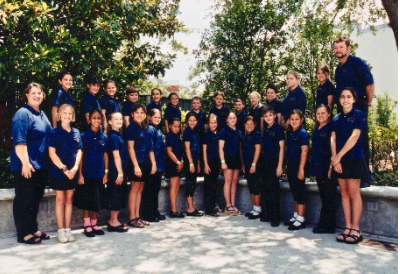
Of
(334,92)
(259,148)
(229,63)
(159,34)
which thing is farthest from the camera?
(229,63)

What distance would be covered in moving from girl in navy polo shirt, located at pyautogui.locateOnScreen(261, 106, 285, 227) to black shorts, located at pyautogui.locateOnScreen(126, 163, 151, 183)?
200cm

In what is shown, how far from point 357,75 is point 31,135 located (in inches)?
185

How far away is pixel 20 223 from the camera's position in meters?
4.92

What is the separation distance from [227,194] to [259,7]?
15.0ft

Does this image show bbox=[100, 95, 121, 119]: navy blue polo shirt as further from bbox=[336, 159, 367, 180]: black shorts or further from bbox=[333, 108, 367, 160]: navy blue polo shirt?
bbox=[336, 159, 367, 180]: black shorts

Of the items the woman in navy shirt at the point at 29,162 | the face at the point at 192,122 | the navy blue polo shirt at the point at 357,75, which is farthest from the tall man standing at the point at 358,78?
the woman in navy shirt at the point at 29,162

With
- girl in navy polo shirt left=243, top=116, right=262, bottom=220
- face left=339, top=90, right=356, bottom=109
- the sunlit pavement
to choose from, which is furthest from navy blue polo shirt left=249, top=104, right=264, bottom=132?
the sunlit pavement

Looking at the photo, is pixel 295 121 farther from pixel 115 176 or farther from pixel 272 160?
pixel 115 176

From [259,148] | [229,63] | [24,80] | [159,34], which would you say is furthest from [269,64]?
[24,80]

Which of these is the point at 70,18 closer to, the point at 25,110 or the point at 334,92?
the point at 25,110

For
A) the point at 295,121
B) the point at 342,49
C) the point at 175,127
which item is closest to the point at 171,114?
the point at 175,127

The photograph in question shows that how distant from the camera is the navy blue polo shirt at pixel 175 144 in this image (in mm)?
6582

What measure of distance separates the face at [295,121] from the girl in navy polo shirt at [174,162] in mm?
1988

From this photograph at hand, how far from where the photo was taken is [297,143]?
5.86 metres
